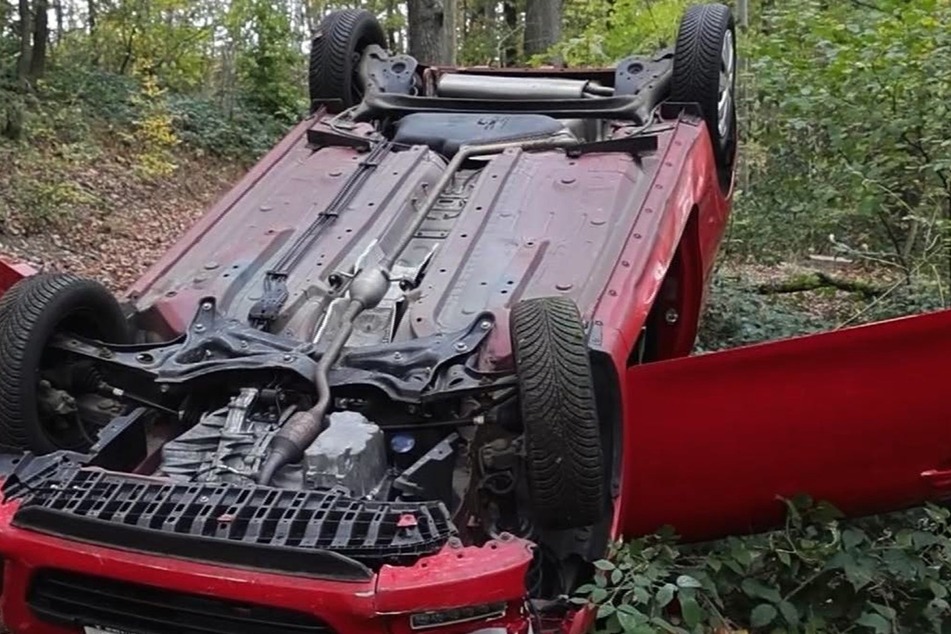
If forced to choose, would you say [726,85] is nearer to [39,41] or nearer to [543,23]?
[543,23]

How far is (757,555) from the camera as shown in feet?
11.8

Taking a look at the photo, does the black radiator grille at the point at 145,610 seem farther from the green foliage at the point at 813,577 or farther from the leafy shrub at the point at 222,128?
the leafy shrub at the point at 222,128

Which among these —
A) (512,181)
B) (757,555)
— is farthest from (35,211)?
(757,555)

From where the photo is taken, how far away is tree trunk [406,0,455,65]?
9.45 meters

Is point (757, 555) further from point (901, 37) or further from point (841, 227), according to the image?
point (841, 227)

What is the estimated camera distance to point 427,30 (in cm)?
945

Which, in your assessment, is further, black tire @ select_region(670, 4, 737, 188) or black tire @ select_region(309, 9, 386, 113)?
black tire @ select_region(309, 9, 386, 113)

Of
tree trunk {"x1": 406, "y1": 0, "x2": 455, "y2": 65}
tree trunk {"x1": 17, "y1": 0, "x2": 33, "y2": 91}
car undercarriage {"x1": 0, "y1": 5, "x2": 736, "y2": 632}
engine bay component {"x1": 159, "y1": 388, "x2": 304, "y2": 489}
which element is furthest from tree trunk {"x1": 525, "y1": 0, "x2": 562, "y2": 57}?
engine bay component {"x1": 159, "y1": 388, "x2": 304, "y2": 489}

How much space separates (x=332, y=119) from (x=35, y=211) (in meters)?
4.84

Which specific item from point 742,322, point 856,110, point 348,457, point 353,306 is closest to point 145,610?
point 348,457

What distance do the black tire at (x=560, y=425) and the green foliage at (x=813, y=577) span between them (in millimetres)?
342

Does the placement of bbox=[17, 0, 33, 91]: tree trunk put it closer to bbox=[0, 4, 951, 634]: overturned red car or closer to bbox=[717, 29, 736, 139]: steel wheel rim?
bbox=[0, 4, 951, 634]: overturned red car

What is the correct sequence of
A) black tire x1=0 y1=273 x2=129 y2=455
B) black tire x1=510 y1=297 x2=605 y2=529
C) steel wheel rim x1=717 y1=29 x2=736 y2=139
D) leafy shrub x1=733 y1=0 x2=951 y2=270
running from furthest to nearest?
leafy shrub x1=733 y1=0 x2=951 y2=270, steel wheel rim x1=717 y1=29 x2=736 y2=139, black tire x1=0 y1=273 x2=129 y2=455, black tire x1=510 y1=297 x2=605 y2=529

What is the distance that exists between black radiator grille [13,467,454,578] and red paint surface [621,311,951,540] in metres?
0.90
